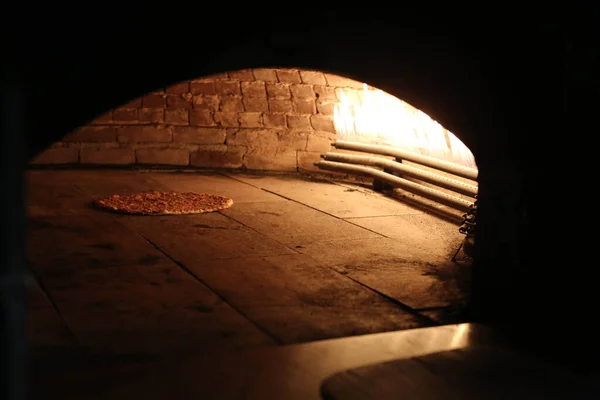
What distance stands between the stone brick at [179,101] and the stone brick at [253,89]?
748 millimetres

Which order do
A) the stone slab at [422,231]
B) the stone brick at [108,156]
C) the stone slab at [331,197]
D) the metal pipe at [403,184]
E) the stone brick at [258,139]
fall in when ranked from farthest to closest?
the stone brick at [258,139] → the stone brick at [108,156] → the stone slab at [331,197] → the metal pipe at [403,184] → the stone slab at [422,231]

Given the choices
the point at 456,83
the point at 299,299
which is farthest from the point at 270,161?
the point at 456,83

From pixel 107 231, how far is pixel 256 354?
9.69 ft

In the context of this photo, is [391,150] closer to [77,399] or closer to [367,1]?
[367,1]

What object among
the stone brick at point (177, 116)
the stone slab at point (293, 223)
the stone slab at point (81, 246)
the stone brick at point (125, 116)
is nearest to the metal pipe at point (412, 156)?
the stone slab at point (293, 223)

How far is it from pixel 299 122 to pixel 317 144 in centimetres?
38

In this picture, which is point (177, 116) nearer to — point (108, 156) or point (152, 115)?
point (152, 115)

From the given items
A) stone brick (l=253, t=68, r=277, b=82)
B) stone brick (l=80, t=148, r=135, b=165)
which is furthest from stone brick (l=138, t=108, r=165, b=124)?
stone brick (l=253, t=68, r=277, b=82)

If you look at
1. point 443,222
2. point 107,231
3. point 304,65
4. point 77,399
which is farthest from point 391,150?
point 77,399

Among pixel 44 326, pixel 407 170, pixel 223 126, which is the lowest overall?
pixel 44 326

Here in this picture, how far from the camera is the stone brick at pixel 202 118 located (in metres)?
9.65

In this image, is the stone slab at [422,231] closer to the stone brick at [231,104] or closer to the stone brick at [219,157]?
the stone brick at [219,157]

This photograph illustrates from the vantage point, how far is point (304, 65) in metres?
4.04

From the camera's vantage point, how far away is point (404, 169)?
27.3ft
